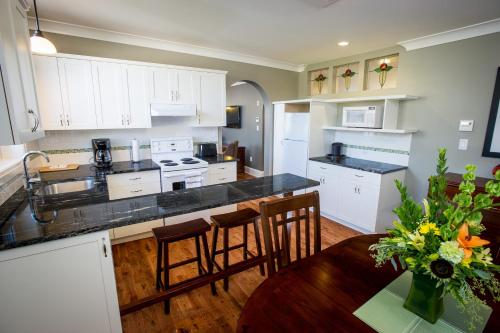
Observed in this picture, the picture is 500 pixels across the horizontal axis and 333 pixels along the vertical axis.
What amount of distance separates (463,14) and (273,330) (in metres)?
3.22

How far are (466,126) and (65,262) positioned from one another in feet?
13.0

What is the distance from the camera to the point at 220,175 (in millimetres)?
3555

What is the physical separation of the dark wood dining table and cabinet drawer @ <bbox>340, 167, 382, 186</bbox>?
1.95 metres

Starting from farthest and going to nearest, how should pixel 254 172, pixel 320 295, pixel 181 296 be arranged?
pixel 254 172 → pixel 181 296 → pixel 320 295

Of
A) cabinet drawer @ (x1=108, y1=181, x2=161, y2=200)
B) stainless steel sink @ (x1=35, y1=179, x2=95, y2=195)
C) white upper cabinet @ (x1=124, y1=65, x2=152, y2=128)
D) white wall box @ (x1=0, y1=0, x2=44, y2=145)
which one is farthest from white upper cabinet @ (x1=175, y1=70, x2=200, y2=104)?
white wall box @ (x1=0, y1=0, x2=44, y2=145)

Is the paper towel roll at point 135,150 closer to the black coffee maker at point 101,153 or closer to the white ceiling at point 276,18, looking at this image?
the black coffee maker at point 101,153

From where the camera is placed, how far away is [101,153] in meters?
3.08

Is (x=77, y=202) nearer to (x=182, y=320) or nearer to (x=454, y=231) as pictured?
(x=182, y=320)

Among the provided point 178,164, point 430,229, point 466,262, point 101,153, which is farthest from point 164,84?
point 466,262

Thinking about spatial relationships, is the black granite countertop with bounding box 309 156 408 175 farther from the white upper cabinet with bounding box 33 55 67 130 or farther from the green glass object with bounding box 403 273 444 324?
the white upper cabinet with bounding box 33 55 67 130

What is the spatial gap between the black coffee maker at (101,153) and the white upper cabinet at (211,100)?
1216 millimetres

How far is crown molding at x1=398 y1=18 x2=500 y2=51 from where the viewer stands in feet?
8.53

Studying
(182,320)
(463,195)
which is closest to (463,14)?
(463,195)

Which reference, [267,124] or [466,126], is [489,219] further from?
[267,124]
